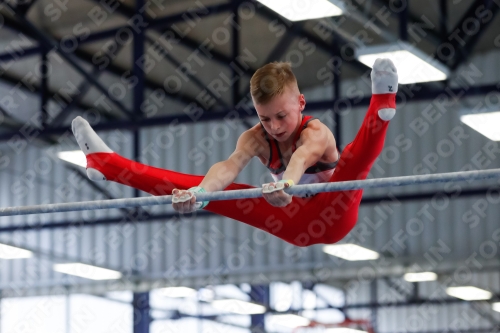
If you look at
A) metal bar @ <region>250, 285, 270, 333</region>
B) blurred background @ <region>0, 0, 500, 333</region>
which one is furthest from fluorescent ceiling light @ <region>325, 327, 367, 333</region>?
metal bar @ <region>250, 285, 270, 333</region>

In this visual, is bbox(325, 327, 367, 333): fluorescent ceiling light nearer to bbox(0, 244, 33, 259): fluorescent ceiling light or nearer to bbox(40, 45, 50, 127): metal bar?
bbox(0, 244, 33, 259): fluorescent ceiling light

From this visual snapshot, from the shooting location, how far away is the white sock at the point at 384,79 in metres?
3.20

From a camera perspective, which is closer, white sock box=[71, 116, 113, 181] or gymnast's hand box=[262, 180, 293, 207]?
gymnast's hand box=[262, 180, 293, 207]

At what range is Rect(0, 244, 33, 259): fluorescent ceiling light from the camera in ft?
41.8

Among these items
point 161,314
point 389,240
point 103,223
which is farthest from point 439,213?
point 161,314

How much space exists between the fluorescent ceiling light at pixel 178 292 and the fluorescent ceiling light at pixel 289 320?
5.85 feet

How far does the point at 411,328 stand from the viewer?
15.2 meters

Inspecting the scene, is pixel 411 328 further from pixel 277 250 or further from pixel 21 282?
pixel 21 282

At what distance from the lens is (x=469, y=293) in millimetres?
14898

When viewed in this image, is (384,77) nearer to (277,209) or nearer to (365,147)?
(365,147)

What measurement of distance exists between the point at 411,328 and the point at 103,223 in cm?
660

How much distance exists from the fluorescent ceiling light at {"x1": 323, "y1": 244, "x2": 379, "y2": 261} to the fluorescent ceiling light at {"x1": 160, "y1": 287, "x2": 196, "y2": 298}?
2902mm

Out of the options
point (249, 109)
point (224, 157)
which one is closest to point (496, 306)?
point (224, 157)

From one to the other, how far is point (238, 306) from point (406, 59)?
9261 millimetres
